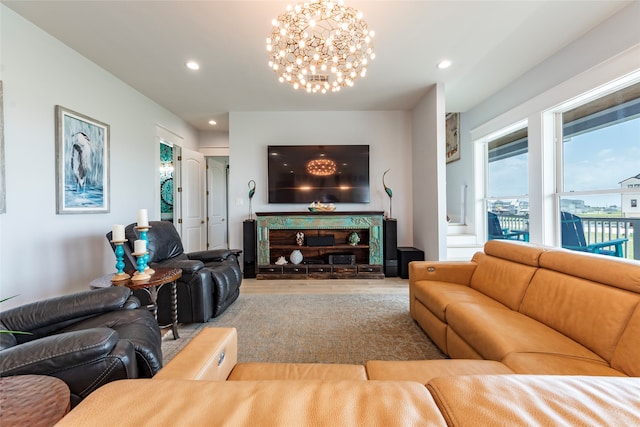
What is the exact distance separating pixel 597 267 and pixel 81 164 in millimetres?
4363

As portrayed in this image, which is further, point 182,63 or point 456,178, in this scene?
point 456,178

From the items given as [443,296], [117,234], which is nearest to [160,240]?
[117,234]

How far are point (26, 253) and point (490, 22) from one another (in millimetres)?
4579

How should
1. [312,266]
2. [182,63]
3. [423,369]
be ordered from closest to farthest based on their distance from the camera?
1. [423,369]
2. [182,63]
3. [312,266]

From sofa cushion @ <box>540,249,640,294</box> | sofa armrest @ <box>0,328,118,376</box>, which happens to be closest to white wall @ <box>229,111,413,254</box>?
sofa cushion @ <box>540,249,640,294</box>

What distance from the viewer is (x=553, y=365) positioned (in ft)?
3.49

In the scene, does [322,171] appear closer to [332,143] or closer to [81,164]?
[332,143]

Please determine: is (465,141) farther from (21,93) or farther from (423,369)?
(21,93)

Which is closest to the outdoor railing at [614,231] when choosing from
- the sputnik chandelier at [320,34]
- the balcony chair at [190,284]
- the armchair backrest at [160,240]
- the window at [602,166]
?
the window at [602,166]

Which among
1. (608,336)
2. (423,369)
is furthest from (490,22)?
(423,369)

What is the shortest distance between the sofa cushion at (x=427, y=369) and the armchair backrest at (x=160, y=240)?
2.38m

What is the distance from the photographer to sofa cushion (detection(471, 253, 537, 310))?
1.71 m

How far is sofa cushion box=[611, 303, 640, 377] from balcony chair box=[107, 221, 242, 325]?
Answer: 2621 mm

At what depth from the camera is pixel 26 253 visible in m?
2.10
